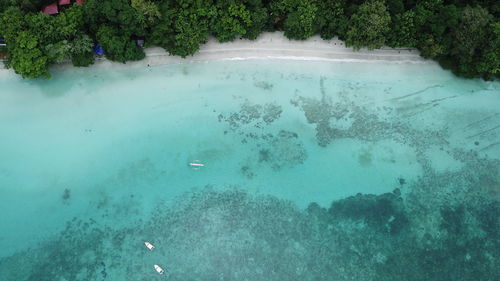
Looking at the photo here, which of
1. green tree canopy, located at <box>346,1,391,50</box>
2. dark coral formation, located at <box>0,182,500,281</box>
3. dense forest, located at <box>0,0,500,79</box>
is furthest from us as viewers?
green tree canopy, located at <box>346,1,391,50</box>

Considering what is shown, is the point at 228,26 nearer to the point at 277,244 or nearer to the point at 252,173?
the point at 252,173

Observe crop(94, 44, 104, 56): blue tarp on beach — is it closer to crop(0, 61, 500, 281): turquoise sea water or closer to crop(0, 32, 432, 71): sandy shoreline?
crop(0, 61, 500, 281): turquoise sea water

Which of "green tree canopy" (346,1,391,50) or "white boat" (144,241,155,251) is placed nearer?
"white boat" (144,241,155,251)

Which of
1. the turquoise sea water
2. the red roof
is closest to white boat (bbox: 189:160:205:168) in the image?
the turquoise sea water

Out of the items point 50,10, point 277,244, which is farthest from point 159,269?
point 50,10

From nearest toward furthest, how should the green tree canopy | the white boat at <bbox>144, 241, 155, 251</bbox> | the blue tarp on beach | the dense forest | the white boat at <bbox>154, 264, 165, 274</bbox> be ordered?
the white boat at <bbox>154, 264, 165, 274</bbox> → the white boat at <bbox>144, 241, 155, 251</bbox> → the dense forest → the green tree canopy → the blue tarp on beach

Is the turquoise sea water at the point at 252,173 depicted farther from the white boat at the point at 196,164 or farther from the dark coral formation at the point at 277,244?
the white boat at the point at 196,164

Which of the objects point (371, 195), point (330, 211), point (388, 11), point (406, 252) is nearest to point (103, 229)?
point (330, 211)
